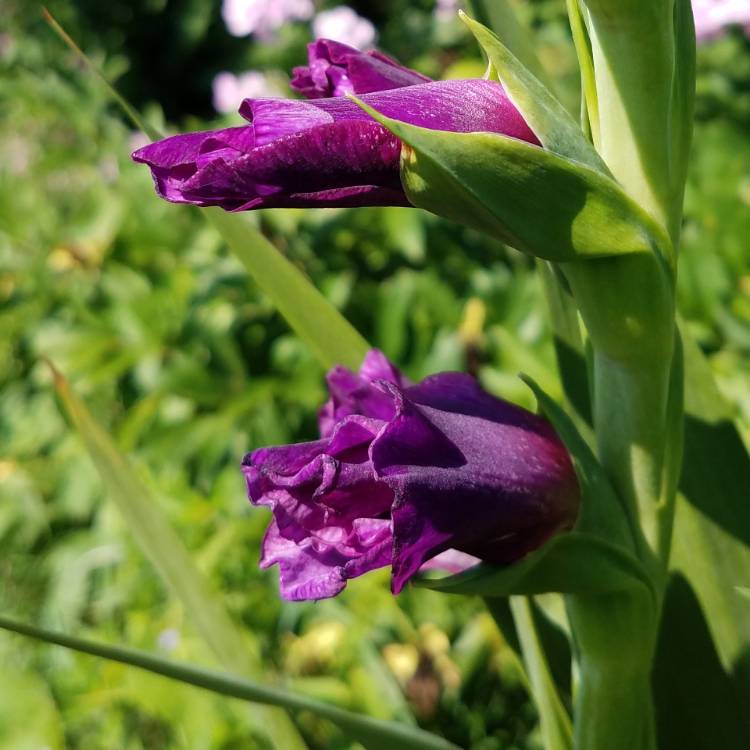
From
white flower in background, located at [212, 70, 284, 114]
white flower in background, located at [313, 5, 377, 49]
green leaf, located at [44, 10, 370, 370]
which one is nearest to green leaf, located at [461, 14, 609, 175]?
green leaf, located at [44, 10, 370, 370]

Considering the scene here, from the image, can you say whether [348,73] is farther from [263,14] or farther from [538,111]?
[263,14]

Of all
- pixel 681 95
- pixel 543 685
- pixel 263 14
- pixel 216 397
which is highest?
pixel 681 95

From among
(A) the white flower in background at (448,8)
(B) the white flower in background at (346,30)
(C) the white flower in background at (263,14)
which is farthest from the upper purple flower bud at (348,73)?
(A) the white flower in background at (448,8)

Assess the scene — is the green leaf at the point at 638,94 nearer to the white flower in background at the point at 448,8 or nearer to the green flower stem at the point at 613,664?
the green flower stem at the point at 613,664

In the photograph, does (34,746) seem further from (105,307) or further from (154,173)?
(154,173)

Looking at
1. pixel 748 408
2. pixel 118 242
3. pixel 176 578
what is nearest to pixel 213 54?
pixel 118 242

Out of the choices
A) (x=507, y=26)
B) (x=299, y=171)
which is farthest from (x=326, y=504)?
(x=507, y=26)
